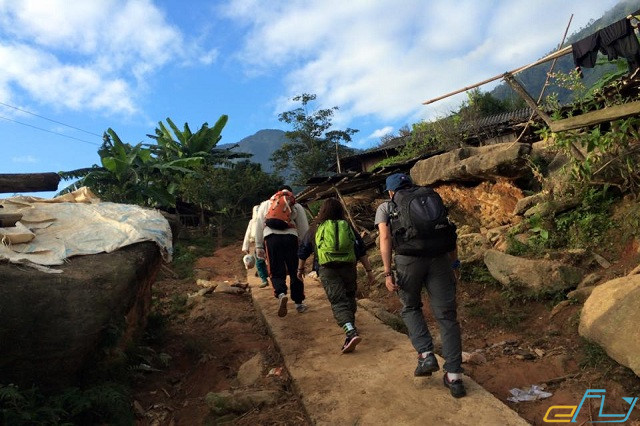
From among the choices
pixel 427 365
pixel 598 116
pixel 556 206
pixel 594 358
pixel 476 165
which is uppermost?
pixel 598 116

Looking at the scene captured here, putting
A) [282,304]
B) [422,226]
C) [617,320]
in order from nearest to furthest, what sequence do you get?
[422,226]
[617,320]
[282,304]

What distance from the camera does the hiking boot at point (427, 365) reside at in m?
3.28

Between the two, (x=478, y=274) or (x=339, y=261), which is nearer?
(x=339, y=261)

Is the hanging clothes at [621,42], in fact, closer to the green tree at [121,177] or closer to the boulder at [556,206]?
the boulder at [556,206]

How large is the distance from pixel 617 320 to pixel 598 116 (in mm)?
3189

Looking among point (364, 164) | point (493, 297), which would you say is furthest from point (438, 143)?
point (493, 297)

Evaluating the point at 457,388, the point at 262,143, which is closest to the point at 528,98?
the point at 457,388

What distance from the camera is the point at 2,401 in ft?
9.12

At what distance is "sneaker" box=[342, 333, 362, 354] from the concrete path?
5 centimetres

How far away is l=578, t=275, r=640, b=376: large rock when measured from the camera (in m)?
3.50

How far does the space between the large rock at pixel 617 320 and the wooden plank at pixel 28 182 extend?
5.30 metres

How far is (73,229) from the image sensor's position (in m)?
4.71

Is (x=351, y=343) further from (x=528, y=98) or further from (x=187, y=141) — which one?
(x=187, y=141)

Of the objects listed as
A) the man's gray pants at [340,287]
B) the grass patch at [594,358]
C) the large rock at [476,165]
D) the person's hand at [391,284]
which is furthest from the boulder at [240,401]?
the large rock at [476,165]
